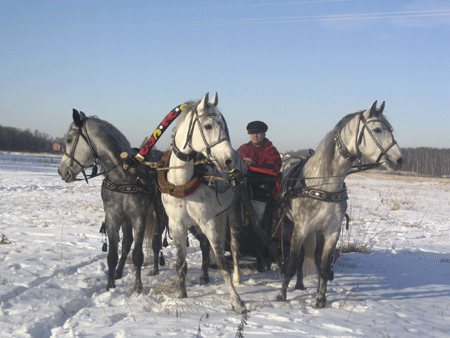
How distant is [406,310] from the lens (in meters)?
4.21

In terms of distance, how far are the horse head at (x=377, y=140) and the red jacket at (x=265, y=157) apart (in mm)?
1650

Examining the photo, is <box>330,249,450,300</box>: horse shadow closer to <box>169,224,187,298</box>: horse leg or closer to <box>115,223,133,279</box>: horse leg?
<box>169,224,187,298</box>: horse leg

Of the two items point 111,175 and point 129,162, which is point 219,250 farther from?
point 111,175

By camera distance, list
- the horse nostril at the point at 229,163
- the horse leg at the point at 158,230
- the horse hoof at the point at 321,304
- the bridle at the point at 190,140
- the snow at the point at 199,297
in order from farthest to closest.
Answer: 1. the horse leg at the point at 158,230
2. the horse hoof at the point at 321,304
3. the bridle at the point at 190,140
4. the horse nostril at the point at 229,163
5. the snow at the point at 199,297

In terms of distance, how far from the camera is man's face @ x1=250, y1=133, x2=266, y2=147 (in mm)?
6113

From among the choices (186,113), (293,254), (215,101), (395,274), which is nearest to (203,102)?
(215,101)

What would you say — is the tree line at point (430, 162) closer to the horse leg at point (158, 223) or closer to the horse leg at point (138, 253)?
the horse leg at point (158, 223)

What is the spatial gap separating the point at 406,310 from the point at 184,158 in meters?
3.17

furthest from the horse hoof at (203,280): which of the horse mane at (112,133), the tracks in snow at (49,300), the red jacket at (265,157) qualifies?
the horse mane at (112,133)

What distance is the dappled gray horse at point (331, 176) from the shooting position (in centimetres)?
386

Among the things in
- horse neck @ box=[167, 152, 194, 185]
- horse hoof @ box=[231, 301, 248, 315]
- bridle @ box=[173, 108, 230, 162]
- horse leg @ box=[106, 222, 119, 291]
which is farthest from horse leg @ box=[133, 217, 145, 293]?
horse hoof @ box=[231, 301, 248, 315]

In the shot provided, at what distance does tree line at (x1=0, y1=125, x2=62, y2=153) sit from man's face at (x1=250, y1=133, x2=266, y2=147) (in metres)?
69.2

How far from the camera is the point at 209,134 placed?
3.77m

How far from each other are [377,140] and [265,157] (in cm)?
237
